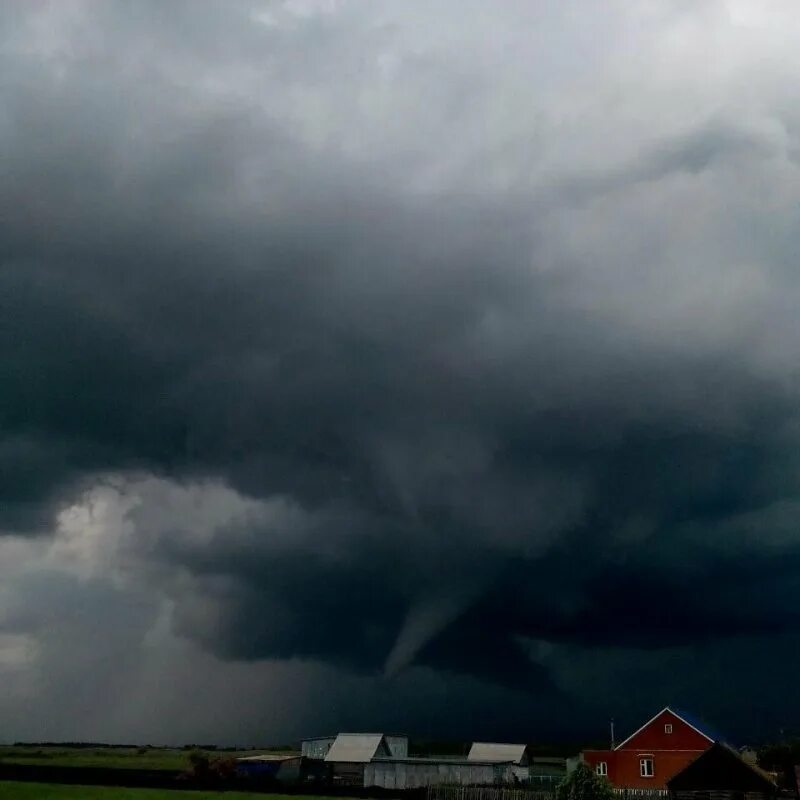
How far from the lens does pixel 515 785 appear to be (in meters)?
83.8

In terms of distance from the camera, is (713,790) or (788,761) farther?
(788,761)

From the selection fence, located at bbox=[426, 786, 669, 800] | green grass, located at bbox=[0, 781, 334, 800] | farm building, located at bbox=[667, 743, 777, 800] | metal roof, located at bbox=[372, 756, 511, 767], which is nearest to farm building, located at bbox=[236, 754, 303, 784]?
metal roof, located at bbox=[372, 756, 511, 767]

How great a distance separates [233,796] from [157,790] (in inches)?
250

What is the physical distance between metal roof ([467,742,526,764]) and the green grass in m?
45.6

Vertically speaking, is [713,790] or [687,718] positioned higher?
[687,718]

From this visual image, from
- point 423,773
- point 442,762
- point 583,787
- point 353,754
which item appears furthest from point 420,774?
point 583,787

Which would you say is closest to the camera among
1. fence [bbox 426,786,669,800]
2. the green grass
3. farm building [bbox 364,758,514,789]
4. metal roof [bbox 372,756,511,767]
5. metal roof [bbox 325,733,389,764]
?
the green grass

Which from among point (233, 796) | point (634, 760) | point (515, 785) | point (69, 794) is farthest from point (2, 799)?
point (634, 760)

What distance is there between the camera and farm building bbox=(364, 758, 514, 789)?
91688mm

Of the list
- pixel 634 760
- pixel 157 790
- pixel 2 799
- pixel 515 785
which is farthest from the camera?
pixel 634 760

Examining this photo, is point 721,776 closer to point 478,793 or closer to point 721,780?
point 721,780

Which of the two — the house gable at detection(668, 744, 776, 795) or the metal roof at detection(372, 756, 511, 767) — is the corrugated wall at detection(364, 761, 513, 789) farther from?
the house gable at detection(668, 744, 776, 795)

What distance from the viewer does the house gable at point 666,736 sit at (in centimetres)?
9050

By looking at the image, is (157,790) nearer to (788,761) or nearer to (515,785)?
(515,785)
